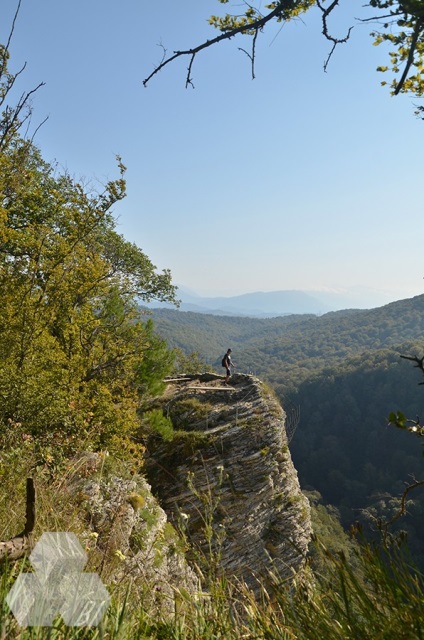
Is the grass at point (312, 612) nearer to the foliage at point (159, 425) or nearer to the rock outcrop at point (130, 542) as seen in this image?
the rock outcrop at point (130, 542)

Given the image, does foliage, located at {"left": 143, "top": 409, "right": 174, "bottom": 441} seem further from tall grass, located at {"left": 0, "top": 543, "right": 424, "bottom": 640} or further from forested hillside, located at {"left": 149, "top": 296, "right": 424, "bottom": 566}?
forested hillside, located at {"left": 149, "top": 296, "right": 424, "bottom": 566}

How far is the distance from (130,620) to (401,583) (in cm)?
117

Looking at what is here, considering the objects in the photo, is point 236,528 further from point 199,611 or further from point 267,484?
point 199,611

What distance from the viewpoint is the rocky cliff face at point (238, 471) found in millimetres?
11527

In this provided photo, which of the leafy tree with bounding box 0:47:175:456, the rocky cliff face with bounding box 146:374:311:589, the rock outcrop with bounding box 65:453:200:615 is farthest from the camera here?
the rocky cliff face with bounding box 146:374:311:589

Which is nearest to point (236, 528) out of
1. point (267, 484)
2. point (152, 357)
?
point (267, 484)

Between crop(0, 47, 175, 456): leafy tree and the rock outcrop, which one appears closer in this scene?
the rock outcrop

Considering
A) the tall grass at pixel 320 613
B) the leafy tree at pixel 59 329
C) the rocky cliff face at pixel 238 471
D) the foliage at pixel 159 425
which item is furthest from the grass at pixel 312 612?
the foliage at pixel 159 425

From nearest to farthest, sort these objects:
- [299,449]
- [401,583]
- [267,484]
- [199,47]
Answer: [401,583], [199,47], [267,484], [299,449]

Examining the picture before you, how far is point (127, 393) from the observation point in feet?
39.5

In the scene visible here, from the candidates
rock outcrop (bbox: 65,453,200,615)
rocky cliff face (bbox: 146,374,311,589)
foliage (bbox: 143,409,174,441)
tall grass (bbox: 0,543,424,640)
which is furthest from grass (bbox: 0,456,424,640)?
foliage (bbox: 143,409,174,441)

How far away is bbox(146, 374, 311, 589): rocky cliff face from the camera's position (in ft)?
37.8

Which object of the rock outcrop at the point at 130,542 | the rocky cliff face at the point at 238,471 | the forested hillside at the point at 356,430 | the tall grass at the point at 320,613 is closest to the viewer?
the tall grass at the point at 320,613

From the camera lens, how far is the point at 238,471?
12484 mm
